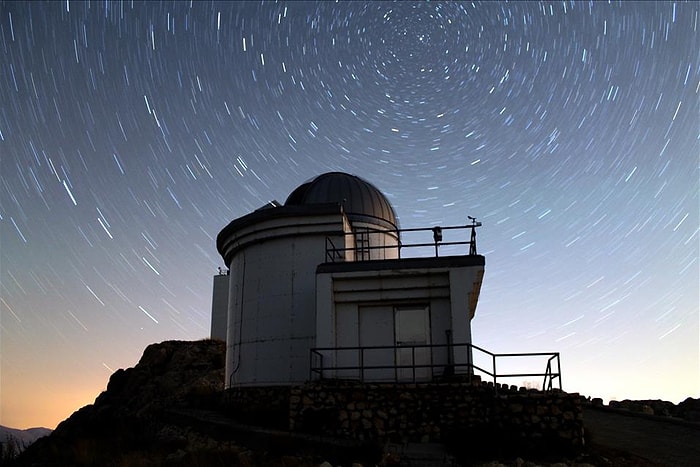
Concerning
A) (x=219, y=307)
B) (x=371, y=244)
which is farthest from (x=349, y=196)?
(x=219, y=307)

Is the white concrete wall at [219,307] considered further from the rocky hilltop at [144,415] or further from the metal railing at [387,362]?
the metal railing at [387,362]

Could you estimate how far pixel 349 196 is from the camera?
21312 mm

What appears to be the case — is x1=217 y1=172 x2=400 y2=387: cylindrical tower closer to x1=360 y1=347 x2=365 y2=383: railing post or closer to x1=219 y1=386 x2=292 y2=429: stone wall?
x1=219 y1=386 x2=292 y2=429: stone wall

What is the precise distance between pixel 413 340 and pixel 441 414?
2.80 metres

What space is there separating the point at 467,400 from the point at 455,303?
2667 millimetres

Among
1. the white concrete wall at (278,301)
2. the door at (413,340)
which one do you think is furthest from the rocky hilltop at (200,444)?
the door at (413,340)

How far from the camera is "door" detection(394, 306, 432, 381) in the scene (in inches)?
593

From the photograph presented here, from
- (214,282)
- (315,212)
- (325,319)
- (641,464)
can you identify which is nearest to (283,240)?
(315,212)

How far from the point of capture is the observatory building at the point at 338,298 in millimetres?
14875

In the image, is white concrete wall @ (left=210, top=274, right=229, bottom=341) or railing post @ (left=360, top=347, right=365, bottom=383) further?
white concrete wall @ (left=210, top=274, right=229, bottom=341)

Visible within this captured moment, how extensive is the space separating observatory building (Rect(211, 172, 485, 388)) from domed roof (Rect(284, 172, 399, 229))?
5 centimetres

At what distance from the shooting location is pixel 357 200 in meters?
21.2

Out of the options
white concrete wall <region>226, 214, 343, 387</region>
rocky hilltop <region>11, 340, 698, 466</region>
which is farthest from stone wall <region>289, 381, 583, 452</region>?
white concrete wall <region>226, 214, 343, 387</region>

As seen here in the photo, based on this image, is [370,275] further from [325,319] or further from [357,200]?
[357,200]
